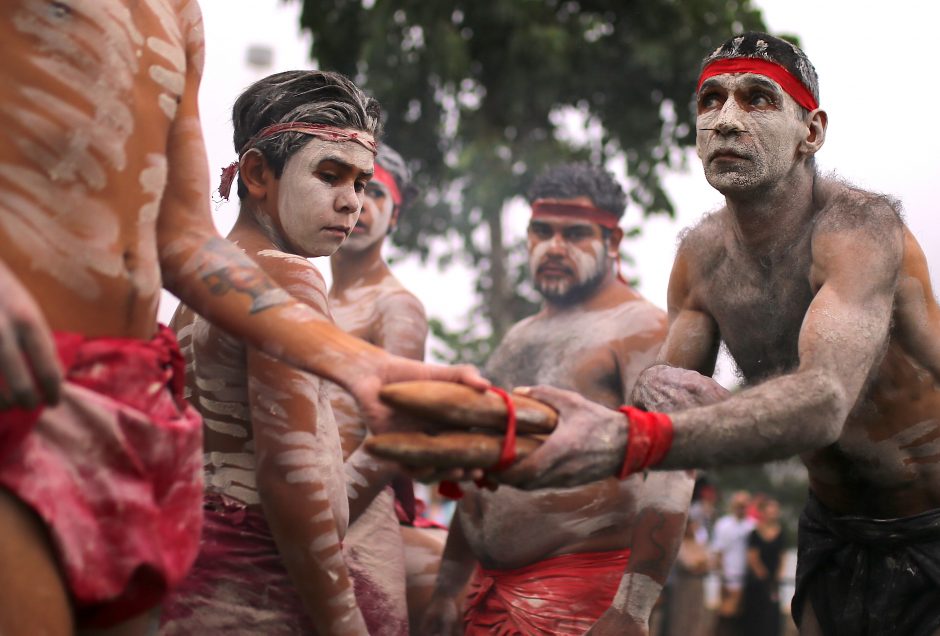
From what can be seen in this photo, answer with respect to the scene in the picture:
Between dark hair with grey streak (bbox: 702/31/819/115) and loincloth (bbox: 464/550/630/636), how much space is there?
1839 millimetres

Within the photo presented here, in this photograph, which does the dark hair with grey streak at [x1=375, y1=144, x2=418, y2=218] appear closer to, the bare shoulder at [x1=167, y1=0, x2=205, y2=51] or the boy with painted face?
the boy with painted face

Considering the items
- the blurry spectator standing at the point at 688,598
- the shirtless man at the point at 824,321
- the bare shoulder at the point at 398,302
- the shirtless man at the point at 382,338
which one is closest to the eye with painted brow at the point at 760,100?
the shirtless man at the point at 824,321

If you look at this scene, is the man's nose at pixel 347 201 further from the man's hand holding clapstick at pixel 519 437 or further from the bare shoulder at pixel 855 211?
the bare shoulder at pixel 855 211

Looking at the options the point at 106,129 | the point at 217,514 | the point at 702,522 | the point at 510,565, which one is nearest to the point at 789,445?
the point at 217,514

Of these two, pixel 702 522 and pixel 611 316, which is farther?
pixel 702 522

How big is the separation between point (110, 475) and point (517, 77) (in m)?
11.7

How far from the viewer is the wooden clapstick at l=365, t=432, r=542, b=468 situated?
7.55 feet

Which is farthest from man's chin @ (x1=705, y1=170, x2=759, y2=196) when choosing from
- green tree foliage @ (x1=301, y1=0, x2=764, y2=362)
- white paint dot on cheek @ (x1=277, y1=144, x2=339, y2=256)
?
green tree foliage @ (x1=301, y1=0, x2=764, y2=362)

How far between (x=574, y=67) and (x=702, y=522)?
204 inches

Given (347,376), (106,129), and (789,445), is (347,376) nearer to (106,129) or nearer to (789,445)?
(106,129)

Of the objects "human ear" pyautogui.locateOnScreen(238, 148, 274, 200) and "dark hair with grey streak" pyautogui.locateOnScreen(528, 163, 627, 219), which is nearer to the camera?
"human ear" pyautogui.locateOnScreen(238, 148, 274, 200)

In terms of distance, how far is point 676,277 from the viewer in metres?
3.73

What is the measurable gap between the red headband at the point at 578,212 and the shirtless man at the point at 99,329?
3214mm

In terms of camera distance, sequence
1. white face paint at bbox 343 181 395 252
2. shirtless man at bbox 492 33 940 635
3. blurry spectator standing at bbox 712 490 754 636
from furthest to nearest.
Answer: blurry spectator standing at bbox 712 490 754 636 → white face paint at bbox 343 181 395 252 → shirtless man at bbox 492 33 940 635
